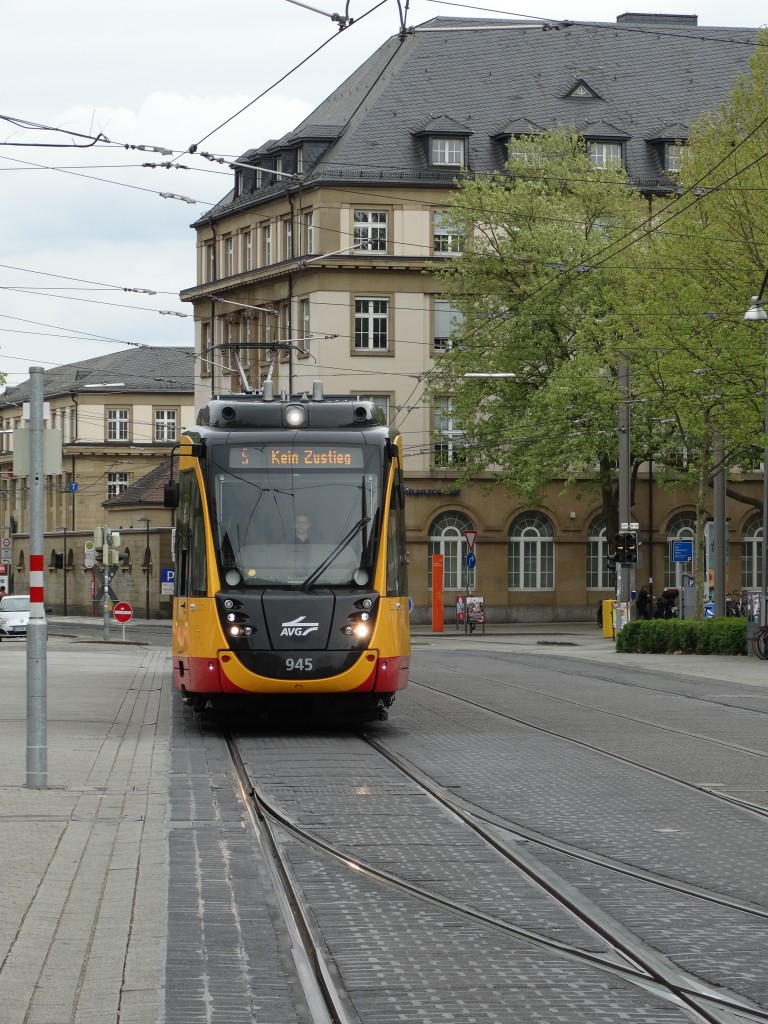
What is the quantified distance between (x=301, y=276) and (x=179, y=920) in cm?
5961

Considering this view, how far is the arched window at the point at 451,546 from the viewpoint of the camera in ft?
216

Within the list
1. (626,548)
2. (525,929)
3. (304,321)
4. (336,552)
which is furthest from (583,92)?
(525,929)

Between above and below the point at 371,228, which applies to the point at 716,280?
below

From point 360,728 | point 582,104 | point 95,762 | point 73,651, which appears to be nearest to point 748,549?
point 582,104

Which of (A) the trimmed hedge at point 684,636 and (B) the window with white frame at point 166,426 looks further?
(B) the window with white frame at point 166,426

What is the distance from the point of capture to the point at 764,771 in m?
15.0

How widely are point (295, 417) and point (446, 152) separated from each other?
4921 cm

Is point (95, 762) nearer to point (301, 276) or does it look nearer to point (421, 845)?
point (421, 845)

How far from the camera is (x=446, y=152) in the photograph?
217 ft

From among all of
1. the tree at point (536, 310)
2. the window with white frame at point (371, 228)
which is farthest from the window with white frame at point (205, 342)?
the tree at point (536, 310)

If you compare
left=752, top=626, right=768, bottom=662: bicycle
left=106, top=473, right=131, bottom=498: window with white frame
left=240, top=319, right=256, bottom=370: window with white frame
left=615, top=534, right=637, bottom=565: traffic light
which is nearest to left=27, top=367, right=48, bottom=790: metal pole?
left=752, top=626, right=768, bottom=662: bicycle

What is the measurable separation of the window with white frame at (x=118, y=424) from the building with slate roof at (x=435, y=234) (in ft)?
113

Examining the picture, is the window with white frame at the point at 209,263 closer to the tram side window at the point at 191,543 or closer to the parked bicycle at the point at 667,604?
the parked bicycle at the point at 667,604

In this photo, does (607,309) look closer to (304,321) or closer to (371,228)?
(371,228)
